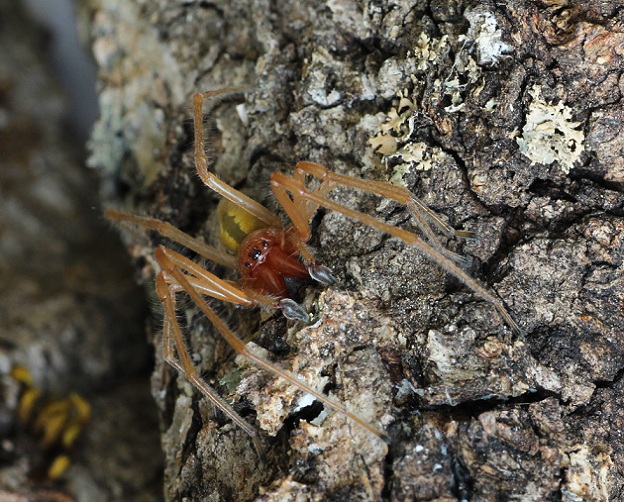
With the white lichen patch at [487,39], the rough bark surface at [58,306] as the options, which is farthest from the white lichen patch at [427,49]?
the rough bark surface at [58,306]

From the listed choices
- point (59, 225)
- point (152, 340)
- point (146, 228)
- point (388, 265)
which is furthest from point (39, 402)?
point (388, 265)

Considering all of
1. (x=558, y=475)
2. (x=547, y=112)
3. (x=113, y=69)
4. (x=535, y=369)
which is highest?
(x=113, y=69)

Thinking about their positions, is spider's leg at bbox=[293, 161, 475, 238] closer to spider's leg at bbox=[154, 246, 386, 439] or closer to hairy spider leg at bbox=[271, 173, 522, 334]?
hairy spider leg at bbox=[271, 173, 522, 334]

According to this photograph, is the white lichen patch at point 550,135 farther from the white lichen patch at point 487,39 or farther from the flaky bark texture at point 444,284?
the white lichen patch at point 487,39

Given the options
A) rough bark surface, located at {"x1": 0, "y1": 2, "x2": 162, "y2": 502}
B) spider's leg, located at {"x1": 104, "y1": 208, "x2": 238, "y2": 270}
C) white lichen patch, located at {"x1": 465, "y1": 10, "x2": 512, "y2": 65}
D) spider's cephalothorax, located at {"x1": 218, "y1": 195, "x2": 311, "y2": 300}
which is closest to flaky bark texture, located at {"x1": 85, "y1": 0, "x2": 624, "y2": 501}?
white lichen patch, located at {"x1": 465, "y1": 10, "x2": 512, "y2": 65}

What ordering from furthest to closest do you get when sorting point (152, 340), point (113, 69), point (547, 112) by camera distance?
point (113, 69), point (152, 340), point (547, 112)

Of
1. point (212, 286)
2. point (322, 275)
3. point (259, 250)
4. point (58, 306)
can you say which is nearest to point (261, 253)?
point (259, 250)

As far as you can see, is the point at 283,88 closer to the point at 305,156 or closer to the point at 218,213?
the point at 305,156
